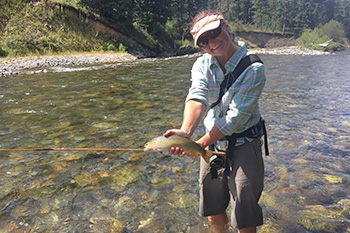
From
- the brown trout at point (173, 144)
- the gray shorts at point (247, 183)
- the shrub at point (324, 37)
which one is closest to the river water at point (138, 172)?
the gray shorts at point (247, 183)

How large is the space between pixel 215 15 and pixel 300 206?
3262mm

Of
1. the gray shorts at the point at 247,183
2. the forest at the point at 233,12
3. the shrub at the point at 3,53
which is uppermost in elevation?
the forest at the point at 233,12

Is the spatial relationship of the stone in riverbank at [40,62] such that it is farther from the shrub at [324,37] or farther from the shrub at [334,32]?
the shrub at [334,32]

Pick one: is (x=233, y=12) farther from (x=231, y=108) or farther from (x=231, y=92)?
(x=231, y=108)

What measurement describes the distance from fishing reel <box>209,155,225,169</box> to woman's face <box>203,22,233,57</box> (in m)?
1.14

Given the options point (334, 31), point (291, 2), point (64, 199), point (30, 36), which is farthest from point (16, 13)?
point (291, 2)

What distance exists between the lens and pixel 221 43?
2.68 m

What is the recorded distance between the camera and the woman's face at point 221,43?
2.65 metres

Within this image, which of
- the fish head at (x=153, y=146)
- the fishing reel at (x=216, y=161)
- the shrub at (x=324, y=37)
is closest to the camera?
the fish head at (x=153, y=146)

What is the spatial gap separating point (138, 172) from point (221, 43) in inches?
137

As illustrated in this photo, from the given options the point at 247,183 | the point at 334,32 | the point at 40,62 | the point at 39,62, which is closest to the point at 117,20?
the point at 40,62

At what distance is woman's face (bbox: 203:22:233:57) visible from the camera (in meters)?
2.65

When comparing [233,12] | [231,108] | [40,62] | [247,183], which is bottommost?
[40,62]

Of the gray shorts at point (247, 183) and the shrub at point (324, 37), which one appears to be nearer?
the gray shorts at point (247, 183)
